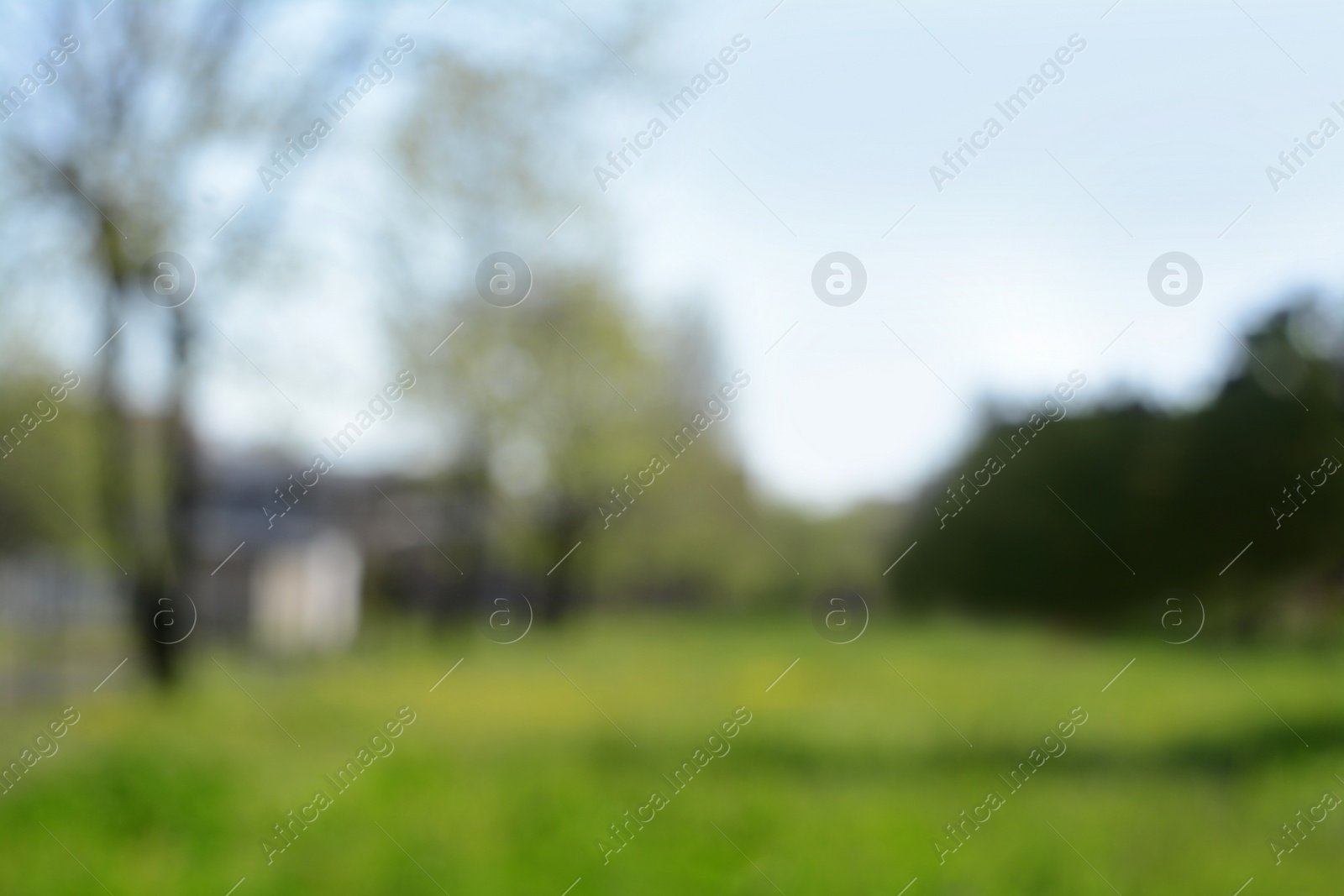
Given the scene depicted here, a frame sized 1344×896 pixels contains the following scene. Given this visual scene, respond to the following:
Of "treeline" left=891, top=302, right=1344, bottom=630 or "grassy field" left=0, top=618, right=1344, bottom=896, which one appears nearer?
"grassy field" left=0, top=618, right=1344, bottom=896

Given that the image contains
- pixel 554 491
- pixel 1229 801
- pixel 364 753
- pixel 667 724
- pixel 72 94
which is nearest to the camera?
pixel 1229 801

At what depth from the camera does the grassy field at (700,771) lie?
265 cm

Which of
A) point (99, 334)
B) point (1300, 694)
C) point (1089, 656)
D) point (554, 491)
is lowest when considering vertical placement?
point (1300, 694)

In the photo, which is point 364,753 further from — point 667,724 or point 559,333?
point 559,333

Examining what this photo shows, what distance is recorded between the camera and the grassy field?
265 centimetres

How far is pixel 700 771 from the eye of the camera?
10.9 feet

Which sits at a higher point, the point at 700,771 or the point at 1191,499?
the point at 700,771

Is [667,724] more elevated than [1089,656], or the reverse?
[667,724]

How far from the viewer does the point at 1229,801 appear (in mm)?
3150

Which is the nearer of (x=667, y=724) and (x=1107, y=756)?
(x=1107, y=756)

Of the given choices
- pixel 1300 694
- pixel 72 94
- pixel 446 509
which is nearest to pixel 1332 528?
pixel 1300 694

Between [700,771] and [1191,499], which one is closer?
[700,771]

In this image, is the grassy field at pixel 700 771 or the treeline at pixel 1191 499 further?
the treeline at pixel 1191 499

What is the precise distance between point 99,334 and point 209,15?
5.08 ft
